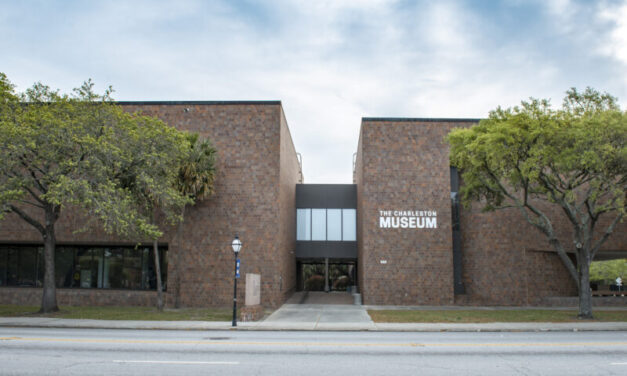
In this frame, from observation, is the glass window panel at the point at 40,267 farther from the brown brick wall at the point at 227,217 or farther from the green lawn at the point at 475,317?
the green lawn at the point at 475,317

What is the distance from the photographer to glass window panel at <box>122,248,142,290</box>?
27.8 m

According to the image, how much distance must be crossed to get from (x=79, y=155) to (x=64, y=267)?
1203 cm

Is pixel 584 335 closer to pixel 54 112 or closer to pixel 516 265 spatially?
pixel 516 265

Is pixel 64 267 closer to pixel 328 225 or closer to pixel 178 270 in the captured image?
pixel 178 270

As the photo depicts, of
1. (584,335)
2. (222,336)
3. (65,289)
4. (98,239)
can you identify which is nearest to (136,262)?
(98,239)

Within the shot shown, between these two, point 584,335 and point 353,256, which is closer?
point 584,335

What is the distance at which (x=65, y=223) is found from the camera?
27.4 metres

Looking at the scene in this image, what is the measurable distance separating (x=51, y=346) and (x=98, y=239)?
1621 cm

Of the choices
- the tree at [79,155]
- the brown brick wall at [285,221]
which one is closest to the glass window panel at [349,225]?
the brown brick wall at [285,221]

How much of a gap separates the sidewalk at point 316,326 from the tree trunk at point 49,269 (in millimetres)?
2509

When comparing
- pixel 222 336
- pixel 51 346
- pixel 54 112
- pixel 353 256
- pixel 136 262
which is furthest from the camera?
pixel 353 256

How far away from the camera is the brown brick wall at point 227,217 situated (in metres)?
26.4

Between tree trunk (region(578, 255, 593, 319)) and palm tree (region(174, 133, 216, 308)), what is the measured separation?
19787 millimetres

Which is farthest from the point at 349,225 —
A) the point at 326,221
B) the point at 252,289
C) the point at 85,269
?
the point at 85,269
